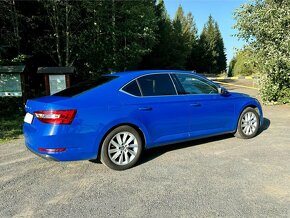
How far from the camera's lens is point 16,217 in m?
3.10

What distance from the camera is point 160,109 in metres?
4.74

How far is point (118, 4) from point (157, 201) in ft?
50.7

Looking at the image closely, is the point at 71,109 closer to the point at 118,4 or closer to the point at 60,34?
the point at 60,34

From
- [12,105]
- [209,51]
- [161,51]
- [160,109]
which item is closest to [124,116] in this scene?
[160,109]

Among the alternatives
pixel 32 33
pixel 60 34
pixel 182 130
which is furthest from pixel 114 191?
pixel 32 33

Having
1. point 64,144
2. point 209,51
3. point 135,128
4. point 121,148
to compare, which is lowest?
point 121,148

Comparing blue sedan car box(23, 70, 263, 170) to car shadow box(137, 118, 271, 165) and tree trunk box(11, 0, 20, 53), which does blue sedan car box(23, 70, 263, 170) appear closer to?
car shadow box(137, 118, 271, 165)

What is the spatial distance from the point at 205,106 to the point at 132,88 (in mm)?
1514

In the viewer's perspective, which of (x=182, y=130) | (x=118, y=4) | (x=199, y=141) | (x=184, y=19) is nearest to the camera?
(x=182, y=130)

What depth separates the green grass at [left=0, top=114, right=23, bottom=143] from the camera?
687 centimetres

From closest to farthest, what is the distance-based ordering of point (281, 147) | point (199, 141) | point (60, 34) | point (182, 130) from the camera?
point (182, 130)
point (281, 147)
point (199, 141)
point (60, 34)

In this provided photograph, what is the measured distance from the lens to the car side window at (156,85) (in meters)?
4.75

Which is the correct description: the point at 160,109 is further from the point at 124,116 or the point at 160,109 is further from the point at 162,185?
the point at 162,185

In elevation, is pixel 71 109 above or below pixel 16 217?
above
